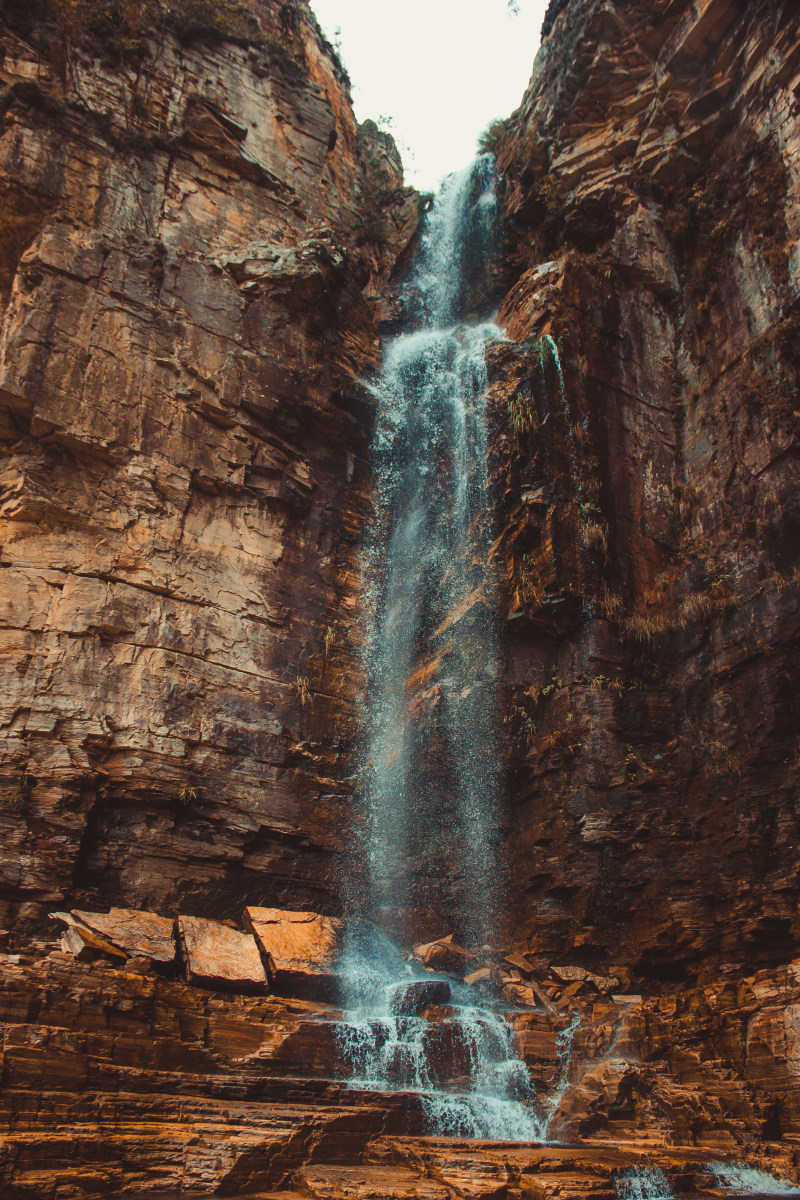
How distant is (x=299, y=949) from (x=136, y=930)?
2227 millimetres

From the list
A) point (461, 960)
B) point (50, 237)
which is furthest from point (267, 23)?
point (461, 960)

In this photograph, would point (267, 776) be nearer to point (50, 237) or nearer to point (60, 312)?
point (60, 312)

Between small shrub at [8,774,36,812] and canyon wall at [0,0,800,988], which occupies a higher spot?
canyon wall at [0,0,800,988]

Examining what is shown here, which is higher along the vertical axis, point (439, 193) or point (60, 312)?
point (439, 193)

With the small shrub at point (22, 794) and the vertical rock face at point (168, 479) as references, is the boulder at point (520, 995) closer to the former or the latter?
the vertical rock face at point (168, 479)

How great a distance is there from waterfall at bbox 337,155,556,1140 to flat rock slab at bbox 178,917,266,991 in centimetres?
137

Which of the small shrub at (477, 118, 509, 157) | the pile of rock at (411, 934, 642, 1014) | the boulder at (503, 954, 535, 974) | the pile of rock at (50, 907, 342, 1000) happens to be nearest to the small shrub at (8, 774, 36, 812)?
the pile of rock at (50, 907, 342, 1000)

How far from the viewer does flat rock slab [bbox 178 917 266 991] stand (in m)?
9.61

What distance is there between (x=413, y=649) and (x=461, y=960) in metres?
5.86

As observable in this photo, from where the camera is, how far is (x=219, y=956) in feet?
32.8

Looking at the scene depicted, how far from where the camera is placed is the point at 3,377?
12.5 metres

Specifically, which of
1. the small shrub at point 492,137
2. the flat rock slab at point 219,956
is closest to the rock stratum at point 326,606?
the flat rock slab at point 219,956

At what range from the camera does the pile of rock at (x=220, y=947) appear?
952 centimetres

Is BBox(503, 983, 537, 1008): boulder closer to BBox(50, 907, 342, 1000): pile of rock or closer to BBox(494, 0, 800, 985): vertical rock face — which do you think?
BBox(494, 0, 800, 985): vertical rock face
